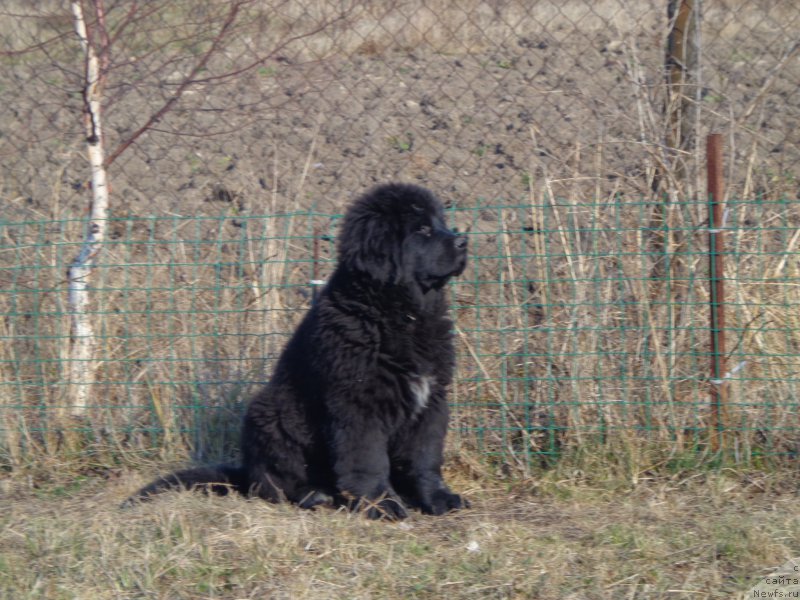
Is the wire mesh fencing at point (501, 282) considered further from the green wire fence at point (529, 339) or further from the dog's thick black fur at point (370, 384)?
the dog's thick black fur at point (370, 384)

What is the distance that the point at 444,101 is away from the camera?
8.92 m

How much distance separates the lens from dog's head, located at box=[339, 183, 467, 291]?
4.17 metres

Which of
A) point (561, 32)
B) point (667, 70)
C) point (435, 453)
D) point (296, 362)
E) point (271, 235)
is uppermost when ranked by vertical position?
point (561, 32)

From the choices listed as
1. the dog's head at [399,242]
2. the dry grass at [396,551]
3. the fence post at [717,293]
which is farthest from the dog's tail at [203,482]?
the fence post at [717,293]

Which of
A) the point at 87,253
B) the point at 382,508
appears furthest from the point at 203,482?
the point at 87,253

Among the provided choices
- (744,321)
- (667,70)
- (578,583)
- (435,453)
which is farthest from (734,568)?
(667,70)

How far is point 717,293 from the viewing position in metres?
4.77

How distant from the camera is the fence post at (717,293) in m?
4.71

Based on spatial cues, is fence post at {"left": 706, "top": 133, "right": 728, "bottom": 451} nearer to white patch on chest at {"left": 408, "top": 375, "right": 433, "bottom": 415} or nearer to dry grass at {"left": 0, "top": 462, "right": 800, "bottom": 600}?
dry grass at {"left": 0, "top": 462, "right": 800, "bottom": 600}

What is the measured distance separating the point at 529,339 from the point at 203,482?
6.71 ft

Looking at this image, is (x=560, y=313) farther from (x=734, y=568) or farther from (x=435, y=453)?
(x=734, y=568)

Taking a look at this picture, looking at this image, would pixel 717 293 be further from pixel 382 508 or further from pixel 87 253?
pixel 87 253

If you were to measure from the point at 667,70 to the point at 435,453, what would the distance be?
2.86m

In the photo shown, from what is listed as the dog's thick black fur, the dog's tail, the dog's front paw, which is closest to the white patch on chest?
the dog's thick black fur
